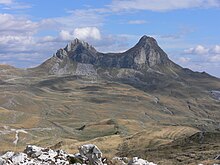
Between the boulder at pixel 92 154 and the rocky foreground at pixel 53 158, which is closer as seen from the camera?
the rocky foreground at pixel 53 158

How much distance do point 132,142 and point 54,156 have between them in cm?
11994

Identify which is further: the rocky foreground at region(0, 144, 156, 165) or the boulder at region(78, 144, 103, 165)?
the boulder at region(78, 144, 103, 165)

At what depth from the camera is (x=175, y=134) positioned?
176750 mm

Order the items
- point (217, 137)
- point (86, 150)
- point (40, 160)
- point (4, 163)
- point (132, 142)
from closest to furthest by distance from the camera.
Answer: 1. point (4, 163)
2. point (40, 160)
3. point (86, 150)
4. point (217, 137)
5. point (132, 142)

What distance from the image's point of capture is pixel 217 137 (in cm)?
13550

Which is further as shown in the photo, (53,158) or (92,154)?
(92,154)

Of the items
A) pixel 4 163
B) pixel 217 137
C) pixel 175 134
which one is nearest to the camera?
pixel 4 163

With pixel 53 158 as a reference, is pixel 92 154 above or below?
below

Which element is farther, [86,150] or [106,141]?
[106,141]

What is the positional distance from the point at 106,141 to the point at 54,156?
4932 inches

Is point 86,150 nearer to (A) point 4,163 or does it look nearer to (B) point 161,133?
(A) point 4,163

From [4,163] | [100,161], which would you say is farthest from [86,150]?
[4,163]

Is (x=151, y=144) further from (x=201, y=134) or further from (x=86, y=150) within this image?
(x=86, y=150)

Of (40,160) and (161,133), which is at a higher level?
(40,160)
